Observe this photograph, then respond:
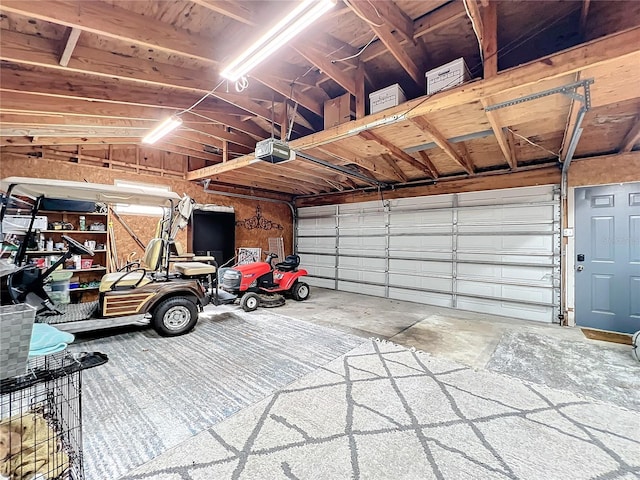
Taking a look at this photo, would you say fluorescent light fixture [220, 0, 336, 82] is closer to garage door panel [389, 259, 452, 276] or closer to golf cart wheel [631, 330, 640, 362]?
golf cart wheel [631, 330, 640, 362]

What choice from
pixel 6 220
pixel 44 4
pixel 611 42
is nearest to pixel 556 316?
pixel 611 42

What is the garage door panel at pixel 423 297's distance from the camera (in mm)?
5941

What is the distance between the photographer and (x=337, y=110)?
3674 mm

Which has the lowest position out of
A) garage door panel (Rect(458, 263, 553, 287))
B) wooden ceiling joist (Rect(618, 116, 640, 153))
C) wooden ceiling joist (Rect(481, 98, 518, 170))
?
garage door panel (Rect(458, 263, 553, 287))

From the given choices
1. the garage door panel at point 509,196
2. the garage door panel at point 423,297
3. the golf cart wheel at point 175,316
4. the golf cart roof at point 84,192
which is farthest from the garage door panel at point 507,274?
the golf cart roof at point 84,192

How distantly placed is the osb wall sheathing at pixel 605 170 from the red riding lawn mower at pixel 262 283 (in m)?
5.33

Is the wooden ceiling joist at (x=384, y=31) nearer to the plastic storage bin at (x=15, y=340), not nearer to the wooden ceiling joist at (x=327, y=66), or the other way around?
the wooden ceiling joist at (x=327, y=66)

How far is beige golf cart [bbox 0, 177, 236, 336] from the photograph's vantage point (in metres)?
3.19

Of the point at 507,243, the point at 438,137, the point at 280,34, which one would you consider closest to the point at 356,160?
the point at 438,137

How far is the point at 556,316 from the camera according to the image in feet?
15.5

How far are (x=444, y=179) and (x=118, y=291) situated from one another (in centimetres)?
620

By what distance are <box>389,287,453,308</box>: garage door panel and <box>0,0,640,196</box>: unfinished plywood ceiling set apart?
3.04 m

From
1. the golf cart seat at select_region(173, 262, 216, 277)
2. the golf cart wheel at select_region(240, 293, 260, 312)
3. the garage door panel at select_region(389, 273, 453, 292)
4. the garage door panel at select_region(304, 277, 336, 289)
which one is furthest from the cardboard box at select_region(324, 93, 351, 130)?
the garage door panel at select_region(304, 277, 336, 289)

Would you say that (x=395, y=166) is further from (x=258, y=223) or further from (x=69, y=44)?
(x=69, y=44)
